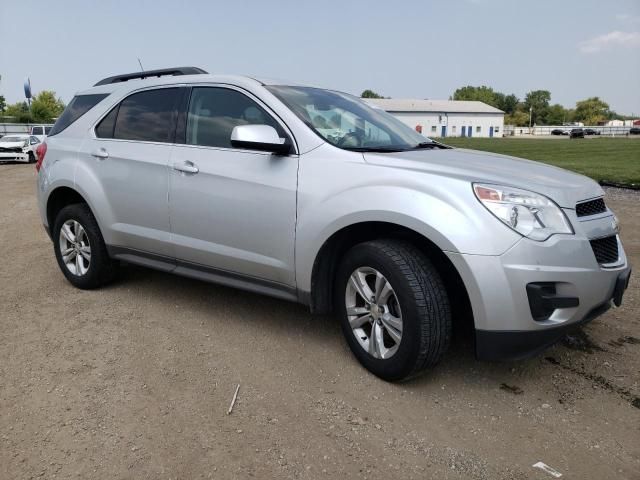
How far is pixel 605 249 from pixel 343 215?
4.84 ft

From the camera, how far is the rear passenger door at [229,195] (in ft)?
11.7

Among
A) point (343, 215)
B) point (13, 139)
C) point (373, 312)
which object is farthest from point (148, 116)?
point (13, 139)

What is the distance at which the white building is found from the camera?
95562 millimetres

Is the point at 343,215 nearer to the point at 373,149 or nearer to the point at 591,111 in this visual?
the point at 373,149

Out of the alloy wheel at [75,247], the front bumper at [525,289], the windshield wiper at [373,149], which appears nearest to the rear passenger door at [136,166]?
the alloy wheel at [75,247]

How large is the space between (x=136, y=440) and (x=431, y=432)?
1.45m

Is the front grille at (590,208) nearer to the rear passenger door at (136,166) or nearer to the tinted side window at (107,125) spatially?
the rear passenger door at (136,166)

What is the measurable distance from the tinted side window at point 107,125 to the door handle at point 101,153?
14 centimetres

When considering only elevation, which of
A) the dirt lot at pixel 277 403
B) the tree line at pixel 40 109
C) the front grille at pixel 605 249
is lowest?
the dirt lot at pixel 277 403

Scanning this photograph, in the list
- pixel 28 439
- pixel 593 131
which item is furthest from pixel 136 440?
pixel 593 131

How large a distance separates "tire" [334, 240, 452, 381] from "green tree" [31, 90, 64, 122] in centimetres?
8715

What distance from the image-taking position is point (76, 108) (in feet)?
16.6

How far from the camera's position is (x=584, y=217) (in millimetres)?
3053

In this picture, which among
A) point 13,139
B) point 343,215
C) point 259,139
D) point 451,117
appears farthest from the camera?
point 451,117
